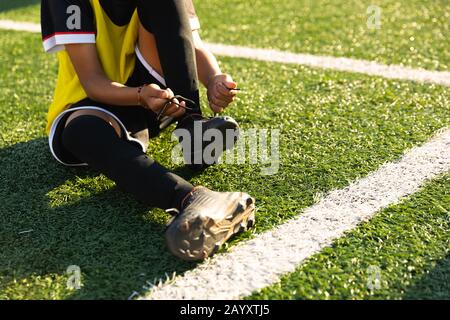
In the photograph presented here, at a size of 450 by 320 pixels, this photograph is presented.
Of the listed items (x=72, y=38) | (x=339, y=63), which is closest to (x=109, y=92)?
(x=72, y=38)

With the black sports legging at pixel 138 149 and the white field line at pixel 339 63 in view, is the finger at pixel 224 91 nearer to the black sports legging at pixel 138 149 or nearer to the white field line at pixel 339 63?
the black sports legging at pixel 138 149

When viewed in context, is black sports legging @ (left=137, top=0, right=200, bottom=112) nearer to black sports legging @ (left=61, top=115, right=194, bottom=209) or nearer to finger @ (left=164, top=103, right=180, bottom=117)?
finger @ (left=164, top=103, right=180, bottom=117)

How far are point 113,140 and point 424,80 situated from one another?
1437 millimetres

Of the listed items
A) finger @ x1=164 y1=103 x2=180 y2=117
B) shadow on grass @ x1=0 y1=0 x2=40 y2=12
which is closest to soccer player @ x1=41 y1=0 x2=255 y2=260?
finger @ x1=164 y1=103 x2=180 y2=117

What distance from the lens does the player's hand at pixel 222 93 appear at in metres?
1.88

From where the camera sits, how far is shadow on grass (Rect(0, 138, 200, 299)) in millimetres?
1473

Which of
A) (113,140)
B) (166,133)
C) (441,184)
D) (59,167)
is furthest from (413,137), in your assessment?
(59,167)

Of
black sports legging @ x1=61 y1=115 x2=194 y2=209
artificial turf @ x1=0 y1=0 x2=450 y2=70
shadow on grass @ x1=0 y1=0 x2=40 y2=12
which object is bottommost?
shadow on grass @ x1=0 y1=0 x2=40 y2=12

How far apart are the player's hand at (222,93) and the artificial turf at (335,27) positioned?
1251mm

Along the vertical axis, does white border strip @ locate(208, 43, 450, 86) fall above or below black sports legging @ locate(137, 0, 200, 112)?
below

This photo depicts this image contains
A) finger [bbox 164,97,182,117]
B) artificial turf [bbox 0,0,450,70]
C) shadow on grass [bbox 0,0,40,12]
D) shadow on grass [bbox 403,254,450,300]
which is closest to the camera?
shadow on grass [bbox 403,254,450,300]

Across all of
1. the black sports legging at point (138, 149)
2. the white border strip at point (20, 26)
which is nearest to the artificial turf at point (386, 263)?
the black sports legging at point (138, 149)

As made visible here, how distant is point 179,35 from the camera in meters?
1.82

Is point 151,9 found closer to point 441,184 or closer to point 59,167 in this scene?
point 59,167
